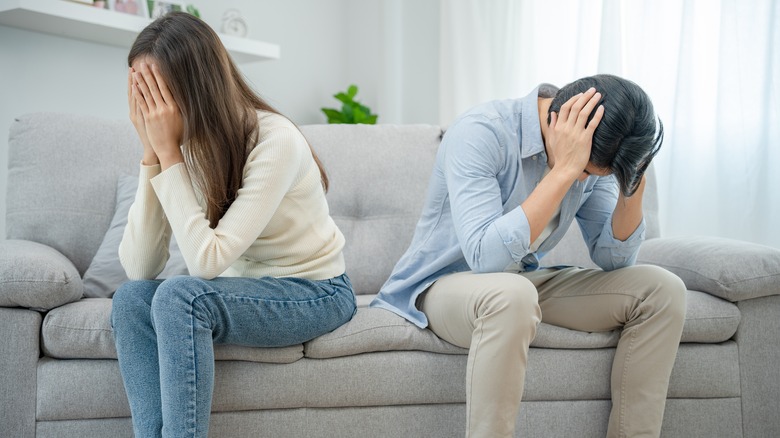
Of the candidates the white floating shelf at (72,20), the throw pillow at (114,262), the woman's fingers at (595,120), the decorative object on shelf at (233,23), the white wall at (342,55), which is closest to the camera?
the woman's fingers at (595,120)

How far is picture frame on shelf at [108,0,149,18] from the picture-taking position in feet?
9.77

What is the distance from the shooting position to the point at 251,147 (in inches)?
60.6

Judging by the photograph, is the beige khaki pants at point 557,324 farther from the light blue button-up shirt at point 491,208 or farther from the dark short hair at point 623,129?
the dark short hair at point 623,129

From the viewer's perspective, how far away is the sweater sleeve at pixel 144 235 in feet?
5.23

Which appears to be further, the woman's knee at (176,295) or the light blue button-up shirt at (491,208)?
the light blue button-up shirt at (491,208)

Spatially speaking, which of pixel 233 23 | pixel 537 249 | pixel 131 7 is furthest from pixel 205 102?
pixel 233 23

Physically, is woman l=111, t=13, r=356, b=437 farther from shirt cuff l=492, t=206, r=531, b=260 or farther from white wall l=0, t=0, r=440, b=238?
white wall l=0, t=0, r=440, b=238

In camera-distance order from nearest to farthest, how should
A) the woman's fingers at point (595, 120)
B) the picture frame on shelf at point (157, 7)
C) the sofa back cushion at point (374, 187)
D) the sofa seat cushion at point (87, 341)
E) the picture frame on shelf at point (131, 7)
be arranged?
the woman's fingers at point (595, 120) → the sofa seat cushion at point (87, 341) → the sofa back cushion at point (374, 187) → the picture frame on shelf at point (131, 7) → the picture frame on shelf at point (157, 7)

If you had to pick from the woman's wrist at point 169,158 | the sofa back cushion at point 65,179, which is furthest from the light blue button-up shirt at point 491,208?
the sofa back cushion at point 65,179

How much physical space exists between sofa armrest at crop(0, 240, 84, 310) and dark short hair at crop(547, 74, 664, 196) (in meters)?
1.14

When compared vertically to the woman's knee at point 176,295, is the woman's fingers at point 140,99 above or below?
above

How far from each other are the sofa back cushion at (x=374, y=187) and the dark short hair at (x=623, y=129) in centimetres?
83

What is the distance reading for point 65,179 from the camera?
2117 millimetres

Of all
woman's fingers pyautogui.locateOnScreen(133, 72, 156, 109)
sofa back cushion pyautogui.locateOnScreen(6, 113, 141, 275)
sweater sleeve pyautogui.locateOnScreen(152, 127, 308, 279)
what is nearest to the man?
sweater sleeve pyautogui.locateOnScreen(152, 127, 308, 279)
